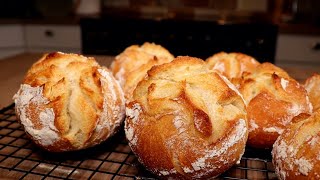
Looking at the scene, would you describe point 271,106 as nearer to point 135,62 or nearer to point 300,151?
point 300,151

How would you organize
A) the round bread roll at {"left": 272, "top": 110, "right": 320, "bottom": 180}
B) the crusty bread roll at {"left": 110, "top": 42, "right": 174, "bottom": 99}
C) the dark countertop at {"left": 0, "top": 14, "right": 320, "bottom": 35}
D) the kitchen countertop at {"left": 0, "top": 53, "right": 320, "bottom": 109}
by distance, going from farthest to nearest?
the dark countertop at {"left": 0, "top": 14, "right": 320, "bottom": 35} < the kitchen countertop at {"left": 0, "top": 53, "right": 320, "bottom": 109} < the crusty bread roll at {"left": 110, "top": 42, "right": 174, "bottom": 99} < the round bread roll at {"left": 272, "top": 110, "right": 320, "bottom": 180}

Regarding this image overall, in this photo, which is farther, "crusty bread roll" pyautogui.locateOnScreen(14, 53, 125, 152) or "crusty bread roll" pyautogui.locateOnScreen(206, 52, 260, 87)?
"crusty bread roll" pyautogui.locateOnScreen(206, 52, 260, 87)

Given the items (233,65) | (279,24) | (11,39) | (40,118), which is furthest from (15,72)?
(279,24)

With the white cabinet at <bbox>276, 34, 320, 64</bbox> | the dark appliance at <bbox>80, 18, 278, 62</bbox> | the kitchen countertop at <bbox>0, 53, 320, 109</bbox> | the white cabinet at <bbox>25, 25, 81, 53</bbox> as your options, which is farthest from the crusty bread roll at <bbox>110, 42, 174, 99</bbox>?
the white cabinet at <bbox>25, 25, 81, 53</bbox>

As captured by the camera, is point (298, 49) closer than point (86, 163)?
No

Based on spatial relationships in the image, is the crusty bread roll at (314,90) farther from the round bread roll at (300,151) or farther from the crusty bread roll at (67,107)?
the crusty bread roll at (67,107)

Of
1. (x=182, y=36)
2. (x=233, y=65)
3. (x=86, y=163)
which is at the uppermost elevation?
(x=233, y=65)

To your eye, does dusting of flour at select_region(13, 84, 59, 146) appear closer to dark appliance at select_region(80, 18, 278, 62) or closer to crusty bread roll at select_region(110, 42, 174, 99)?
crusty bread roll at select_region(110, 42, 174, 99)
